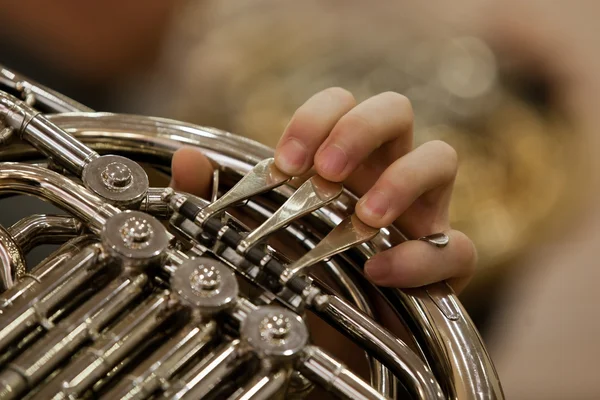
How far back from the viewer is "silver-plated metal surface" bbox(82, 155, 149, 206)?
1.52 feet

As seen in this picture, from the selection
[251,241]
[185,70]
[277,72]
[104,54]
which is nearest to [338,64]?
[277,72]

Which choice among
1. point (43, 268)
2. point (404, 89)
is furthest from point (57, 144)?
point (404, 89)

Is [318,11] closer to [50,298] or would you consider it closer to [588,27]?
[588,27]

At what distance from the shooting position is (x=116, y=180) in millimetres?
471

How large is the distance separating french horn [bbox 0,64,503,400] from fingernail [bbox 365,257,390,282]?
25 mm

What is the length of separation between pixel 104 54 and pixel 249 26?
29cm

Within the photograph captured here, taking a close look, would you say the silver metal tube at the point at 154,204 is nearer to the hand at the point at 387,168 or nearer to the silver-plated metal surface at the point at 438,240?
the hand at the point at 387,168

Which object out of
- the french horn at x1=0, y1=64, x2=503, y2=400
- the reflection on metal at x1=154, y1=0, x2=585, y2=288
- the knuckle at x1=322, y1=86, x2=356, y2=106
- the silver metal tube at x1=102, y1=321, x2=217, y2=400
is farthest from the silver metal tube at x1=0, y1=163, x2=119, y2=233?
the reflection on metal at x1=154, y1=0, x2=585, y2=288

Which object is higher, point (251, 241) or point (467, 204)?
point (467, 204)

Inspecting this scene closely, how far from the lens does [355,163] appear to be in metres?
0.51

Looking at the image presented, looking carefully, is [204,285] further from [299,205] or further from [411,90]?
[411,90]

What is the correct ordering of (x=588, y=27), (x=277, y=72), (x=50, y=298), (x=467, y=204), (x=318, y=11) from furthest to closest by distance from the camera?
Answer: 1. (x=588, y=27)
2. (x=318, y=11)
3. (x=277, y=72)
4. (x=467, y=204)
5. (x=50, y=298)

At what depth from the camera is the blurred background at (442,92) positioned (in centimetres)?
119

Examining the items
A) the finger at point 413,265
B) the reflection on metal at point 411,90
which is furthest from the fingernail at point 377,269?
the reflection on metal at point 411,90
